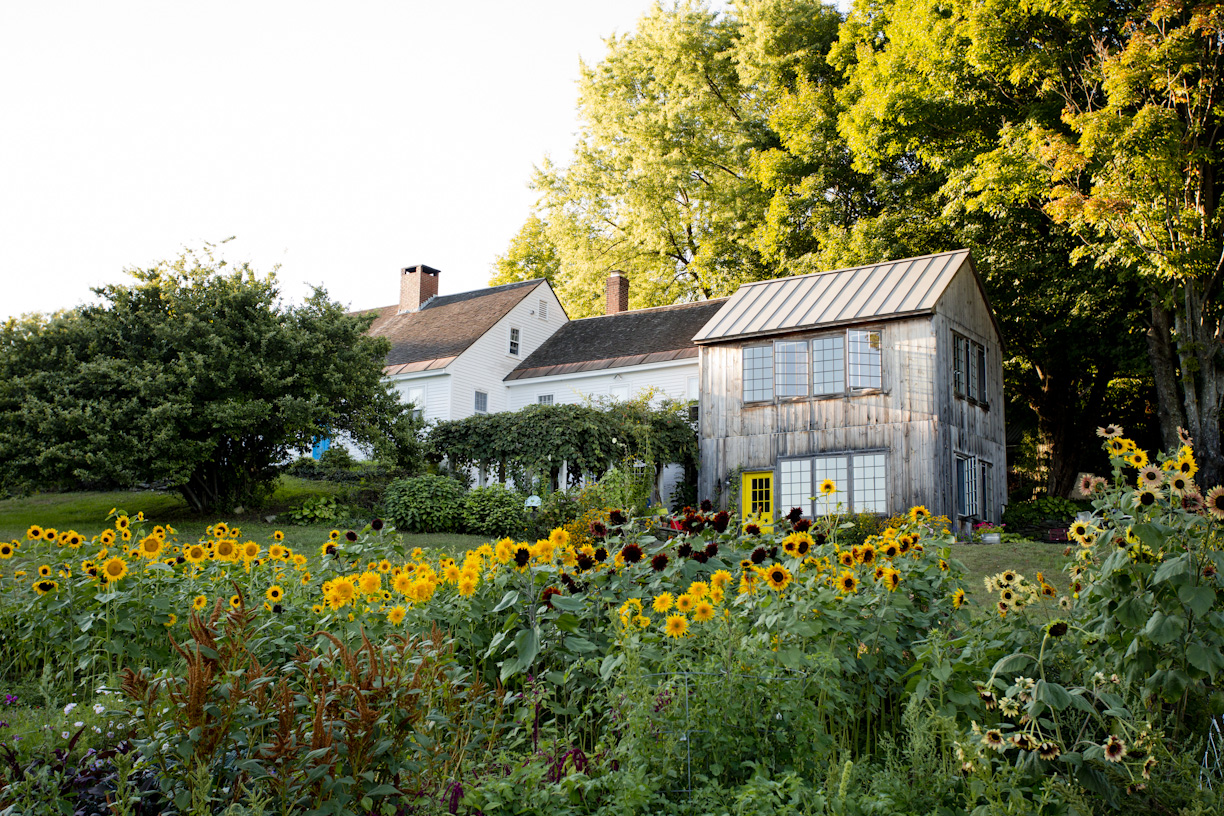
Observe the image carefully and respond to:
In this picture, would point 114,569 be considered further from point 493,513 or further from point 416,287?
point 416,287

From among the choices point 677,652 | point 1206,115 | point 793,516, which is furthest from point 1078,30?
point 677,652

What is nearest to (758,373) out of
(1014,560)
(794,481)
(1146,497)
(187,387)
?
(794,481)

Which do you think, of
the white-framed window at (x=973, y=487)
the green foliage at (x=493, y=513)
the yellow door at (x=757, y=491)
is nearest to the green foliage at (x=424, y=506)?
the green foliage at (x=493, y=513)

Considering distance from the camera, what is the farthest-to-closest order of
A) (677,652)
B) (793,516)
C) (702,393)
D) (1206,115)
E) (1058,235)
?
(1058,235) → (702,393) → (1206,115) → (793,516) → (677,652)

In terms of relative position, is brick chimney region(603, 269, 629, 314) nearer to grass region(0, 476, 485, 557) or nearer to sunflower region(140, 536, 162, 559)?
grass region(0, 476, 485, 557)

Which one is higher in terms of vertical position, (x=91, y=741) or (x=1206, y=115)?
(x=1206, y=115)

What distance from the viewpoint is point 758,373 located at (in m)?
18.6

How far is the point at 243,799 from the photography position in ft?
9.35

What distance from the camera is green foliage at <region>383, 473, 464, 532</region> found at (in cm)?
A: 1650

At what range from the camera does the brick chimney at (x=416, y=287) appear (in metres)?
30.2

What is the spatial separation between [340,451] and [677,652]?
15.6 metres

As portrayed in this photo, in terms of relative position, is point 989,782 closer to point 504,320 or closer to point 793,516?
point 793,516

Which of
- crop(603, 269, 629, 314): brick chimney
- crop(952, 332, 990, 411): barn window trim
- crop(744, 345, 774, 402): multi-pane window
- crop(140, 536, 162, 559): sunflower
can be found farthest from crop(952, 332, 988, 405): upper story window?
crop(140, 536, 162, 559): sunflower

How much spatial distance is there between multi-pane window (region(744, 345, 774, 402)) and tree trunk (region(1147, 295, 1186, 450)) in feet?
26.7
